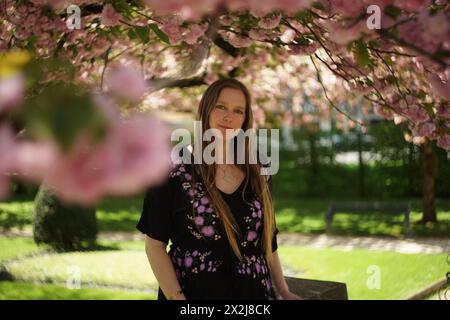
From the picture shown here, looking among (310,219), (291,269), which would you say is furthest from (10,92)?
(310,219)

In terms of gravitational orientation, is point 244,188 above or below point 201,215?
above

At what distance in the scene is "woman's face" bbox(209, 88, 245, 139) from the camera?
2676 mm

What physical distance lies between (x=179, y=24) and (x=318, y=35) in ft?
2.55

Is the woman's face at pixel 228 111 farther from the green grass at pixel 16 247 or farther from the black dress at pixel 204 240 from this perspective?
the green grass at pixel 16 247

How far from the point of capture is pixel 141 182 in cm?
80

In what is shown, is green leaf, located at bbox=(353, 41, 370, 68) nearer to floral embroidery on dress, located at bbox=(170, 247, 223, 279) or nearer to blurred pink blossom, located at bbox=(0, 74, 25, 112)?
floral embroidery on dress, located at bbox=(170, 247, 223, 279)

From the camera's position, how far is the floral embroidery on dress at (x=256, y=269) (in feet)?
8.47

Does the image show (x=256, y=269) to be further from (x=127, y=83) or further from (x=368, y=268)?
(x=368, y=268)

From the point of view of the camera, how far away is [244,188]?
2.68m

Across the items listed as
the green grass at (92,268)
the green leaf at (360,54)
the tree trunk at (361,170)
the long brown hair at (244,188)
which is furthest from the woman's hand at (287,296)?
the tree trunk at (361,170)

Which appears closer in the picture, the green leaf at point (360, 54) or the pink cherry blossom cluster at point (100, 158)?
the pink cherry blossom cluster at point (100, 158)

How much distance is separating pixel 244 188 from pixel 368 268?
526 centimetres

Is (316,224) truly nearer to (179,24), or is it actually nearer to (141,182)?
(179,24)

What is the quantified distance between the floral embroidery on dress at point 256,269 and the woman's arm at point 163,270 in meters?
0.27
